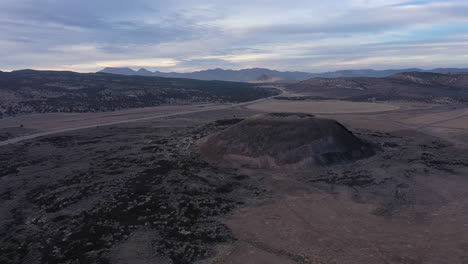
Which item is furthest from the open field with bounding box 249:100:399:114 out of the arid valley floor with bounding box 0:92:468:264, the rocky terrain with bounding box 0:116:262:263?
the rocky terrain with bounding box 0:116:262:263

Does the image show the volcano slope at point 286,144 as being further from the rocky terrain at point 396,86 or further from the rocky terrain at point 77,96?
the rocky terrain at point 396,86

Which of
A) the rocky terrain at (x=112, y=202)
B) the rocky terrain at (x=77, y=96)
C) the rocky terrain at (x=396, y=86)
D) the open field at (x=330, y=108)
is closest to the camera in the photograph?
the rocky terrain at (x=112, y=202)

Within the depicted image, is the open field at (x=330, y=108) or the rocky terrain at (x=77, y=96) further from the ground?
the rocky terrain at (x=77, y=96)

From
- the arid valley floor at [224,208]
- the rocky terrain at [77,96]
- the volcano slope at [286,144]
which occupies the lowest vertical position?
the arid valley floor at [224,208]

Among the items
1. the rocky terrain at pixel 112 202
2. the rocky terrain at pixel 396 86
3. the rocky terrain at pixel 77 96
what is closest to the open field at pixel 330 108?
the rocky terrain at pixel 77 96

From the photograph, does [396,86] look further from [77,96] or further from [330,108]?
[77,96]

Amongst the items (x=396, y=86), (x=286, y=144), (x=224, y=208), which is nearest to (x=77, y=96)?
(x=286, y=144)
